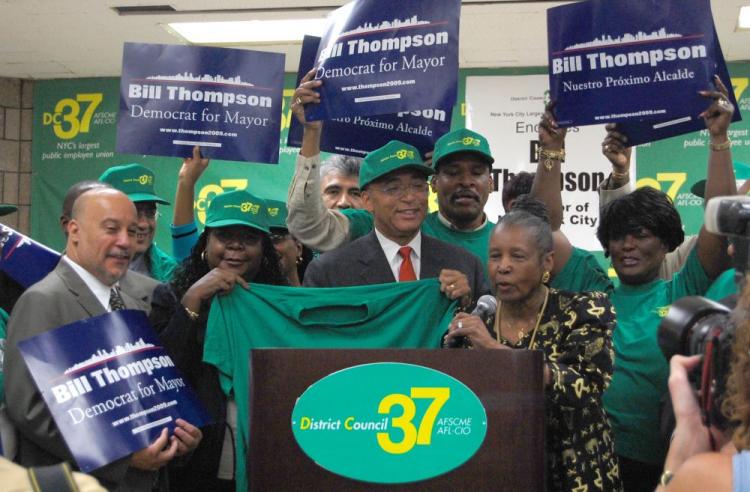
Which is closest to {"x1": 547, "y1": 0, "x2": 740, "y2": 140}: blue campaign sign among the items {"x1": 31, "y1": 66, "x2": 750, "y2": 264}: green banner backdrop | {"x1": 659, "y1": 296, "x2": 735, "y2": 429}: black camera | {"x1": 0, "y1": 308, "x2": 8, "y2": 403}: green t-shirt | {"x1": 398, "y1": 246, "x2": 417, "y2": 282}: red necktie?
{"x1": 398, "y1": 246, "x2": 417, "y2": 282}: red necktie

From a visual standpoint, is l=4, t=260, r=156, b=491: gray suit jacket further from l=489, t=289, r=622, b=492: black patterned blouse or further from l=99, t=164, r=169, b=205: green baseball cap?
l=99, t=164, r=169, b=205: green baseball cap

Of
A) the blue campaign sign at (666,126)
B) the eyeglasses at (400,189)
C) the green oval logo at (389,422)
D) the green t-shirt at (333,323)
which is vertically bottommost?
the green oval logo at (389,422)

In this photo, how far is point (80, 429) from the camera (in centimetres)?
264

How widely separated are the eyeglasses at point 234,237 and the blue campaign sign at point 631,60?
1.18m

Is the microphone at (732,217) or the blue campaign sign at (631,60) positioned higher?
the blue campaign sign at (631,60)

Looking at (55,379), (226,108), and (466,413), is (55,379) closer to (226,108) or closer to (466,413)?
(466,413)

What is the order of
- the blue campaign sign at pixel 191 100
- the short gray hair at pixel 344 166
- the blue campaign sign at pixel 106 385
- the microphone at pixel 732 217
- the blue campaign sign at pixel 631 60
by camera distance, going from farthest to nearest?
the short gray hair at pixel 344 166 < the blue campaign sign at pixel 191 100 < the blue campaign sign at pixel 631 60 < the blue campaign sign at pixel 106 385 < the microphone at pixel 732 217

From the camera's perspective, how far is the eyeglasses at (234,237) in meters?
3.56

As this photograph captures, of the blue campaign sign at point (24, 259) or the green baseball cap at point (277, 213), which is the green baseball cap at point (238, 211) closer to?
the green baseball cap at point (277, 213)

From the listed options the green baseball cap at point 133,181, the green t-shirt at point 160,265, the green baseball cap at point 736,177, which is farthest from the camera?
the green t-shirt at point 160,265

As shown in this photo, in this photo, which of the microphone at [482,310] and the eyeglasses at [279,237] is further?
the eyeglasses at [279,237]

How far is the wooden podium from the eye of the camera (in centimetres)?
254

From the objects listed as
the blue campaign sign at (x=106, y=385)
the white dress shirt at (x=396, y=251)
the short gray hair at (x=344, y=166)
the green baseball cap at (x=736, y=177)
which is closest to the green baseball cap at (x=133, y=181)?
the short gray hair at (x=344, y=166)

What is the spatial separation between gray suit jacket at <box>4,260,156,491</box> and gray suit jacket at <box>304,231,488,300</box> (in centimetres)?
79
